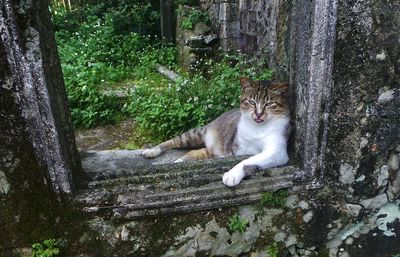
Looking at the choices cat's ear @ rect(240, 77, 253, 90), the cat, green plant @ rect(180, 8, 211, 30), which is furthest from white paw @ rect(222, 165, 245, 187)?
green plant @ rect(180, 8, 211, 30)

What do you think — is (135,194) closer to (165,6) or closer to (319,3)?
(319,3)

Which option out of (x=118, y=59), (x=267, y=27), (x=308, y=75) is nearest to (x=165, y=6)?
(x=118, y=59)

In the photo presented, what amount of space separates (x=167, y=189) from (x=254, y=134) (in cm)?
86

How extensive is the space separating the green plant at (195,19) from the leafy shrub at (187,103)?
2.76 m

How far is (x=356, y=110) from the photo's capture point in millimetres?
2373

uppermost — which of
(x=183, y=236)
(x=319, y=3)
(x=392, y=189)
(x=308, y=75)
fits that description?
(x=319, y=3)

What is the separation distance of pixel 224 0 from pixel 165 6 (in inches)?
92.6

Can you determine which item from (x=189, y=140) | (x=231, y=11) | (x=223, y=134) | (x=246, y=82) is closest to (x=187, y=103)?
(x=189, y=140)

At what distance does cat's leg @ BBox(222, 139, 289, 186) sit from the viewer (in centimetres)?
245

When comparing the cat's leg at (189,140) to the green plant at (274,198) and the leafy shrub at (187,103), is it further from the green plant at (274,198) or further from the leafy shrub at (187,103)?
the green plant at (274,198)

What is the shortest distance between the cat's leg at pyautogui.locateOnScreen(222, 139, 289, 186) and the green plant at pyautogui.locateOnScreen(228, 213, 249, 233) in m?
0.22

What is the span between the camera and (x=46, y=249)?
233 centimetres

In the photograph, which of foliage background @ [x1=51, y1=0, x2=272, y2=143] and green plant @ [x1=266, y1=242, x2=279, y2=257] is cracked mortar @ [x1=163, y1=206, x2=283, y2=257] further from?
foliage background @ [x1=51, y1=0, x2=272, y2=143]

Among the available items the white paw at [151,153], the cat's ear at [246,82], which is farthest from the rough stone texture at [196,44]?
the cat's ear at [246,82]
